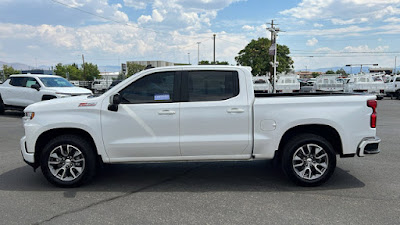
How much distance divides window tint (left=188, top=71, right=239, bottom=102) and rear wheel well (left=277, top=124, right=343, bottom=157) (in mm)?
1040

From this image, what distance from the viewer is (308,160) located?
4.77m

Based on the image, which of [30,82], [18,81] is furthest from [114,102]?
[18,81]

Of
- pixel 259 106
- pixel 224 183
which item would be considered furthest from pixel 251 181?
pixel 259 106

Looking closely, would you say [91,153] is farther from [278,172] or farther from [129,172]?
[278,172]

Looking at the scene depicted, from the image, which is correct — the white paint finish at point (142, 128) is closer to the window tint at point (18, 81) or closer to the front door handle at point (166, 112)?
the front door handle at point (166, 112)

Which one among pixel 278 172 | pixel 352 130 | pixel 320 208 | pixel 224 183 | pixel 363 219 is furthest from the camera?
pixel 278 172

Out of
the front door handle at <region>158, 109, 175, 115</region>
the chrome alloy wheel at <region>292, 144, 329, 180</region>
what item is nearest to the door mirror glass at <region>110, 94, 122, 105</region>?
the front door handle at <region>158, 109, 175, 115</region>

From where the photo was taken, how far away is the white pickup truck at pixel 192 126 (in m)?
4.69

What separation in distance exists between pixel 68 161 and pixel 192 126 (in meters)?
1.94

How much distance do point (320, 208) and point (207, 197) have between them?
1.47m

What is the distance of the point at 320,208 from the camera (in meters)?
4.04

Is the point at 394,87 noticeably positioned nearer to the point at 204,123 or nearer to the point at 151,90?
the point at 204,123

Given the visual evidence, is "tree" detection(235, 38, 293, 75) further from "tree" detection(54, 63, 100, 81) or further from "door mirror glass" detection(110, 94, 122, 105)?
"tree" detection(54, 63, 100, 81)

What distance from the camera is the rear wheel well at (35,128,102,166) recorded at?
4.86 m
